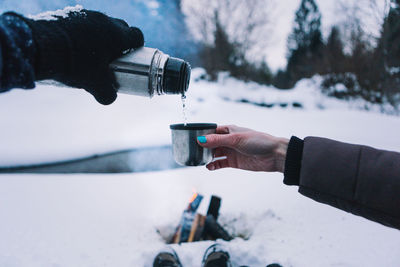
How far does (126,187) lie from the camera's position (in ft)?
9.37

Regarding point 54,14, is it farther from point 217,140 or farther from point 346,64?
point 346,64

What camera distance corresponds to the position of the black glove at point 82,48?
0.91 metres

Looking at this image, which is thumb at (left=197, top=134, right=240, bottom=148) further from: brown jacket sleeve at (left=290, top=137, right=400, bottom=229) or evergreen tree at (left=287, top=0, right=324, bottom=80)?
evergreen tree at (left=287, top=0, right=324, bottom=80)

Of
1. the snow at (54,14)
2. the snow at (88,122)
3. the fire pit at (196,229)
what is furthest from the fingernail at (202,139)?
the snow at (88,122)

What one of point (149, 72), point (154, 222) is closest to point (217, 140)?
point (149, 72)

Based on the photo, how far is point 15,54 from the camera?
30.6 inches

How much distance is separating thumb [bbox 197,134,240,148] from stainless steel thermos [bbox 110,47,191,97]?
293mm

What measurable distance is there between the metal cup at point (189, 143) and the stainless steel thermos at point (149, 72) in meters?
0.21

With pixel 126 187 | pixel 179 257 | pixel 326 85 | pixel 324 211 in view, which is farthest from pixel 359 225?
pixel 326 85

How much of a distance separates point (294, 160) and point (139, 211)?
5.60ft

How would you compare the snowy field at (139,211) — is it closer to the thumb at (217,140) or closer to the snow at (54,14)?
the thumb at (217,140)

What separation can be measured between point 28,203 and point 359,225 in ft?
10.4

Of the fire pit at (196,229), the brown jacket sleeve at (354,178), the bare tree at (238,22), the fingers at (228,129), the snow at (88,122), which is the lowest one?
the fire pit at (196,229)

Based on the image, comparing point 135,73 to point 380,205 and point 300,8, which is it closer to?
point 380,205
